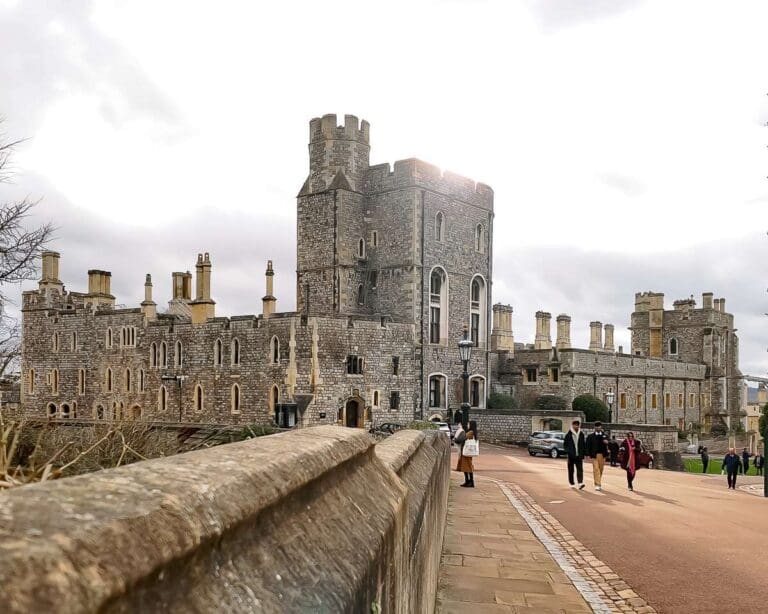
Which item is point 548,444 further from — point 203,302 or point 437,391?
point 203,302

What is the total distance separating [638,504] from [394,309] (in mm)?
27106

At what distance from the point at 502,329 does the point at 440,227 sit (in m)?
17.5

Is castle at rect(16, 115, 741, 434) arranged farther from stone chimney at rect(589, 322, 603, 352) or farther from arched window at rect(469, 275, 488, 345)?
stone chimney at rect(589, 322, 603, 352)

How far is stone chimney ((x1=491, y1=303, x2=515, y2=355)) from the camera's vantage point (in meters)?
56.0

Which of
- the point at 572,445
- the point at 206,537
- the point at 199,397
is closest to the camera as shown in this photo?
the point at 206,537

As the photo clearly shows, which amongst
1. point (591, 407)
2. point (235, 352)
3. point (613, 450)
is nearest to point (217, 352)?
point (235, 352)

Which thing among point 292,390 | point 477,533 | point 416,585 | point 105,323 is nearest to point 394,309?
point 292,390

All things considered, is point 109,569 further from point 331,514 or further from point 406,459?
point 406,459

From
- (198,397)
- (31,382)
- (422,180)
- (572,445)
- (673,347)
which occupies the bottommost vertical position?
(198,397)

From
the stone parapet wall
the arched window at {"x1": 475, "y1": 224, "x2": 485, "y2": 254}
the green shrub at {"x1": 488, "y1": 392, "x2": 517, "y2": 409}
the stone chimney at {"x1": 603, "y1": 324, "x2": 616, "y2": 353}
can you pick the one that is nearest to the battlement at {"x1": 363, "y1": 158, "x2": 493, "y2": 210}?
the arched window at {"x1": 475, "y1": 224, "x2": 485, "y2": 254}

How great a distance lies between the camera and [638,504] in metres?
13.7

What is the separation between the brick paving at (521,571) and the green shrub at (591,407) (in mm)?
32073

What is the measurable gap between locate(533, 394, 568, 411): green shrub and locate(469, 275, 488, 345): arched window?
502 centimetres

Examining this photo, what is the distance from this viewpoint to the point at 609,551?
9102 mm
